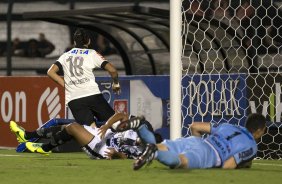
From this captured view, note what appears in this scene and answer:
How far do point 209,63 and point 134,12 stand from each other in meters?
1.12

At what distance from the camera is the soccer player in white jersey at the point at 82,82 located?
12297 millimetres

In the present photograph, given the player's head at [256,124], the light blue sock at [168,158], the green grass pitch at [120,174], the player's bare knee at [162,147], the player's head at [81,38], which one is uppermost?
the player's head at [81,38]

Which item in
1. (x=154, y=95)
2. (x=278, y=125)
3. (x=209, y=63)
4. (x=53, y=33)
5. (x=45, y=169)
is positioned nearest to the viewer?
(x=45, y=169)

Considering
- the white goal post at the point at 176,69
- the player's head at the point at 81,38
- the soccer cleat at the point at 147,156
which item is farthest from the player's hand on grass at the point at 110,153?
the soccer cleat at the point at 147,156

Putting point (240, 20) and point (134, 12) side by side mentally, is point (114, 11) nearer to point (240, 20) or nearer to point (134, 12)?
point (134, 12)

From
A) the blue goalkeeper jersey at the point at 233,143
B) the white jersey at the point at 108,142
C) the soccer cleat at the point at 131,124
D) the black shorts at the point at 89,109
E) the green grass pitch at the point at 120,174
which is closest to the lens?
the green grass pitch at the point at 120,174

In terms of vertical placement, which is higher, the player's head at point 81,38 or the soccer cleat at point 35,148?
the player's head at point 81,38

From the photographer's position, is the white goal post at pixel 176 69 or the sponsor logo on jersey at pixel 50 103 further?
the sponsor logo on jersey at pixel 50 103

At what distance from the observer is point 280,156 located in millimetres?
12219

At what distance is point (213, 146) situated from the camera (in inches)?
352

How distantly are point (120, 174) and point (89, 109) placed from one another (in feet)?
12.1

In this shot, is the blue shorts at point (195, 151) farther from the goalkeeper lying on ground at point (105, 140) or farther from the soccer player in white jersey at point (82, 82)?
the soccer player in white jersey at point (82, 82)

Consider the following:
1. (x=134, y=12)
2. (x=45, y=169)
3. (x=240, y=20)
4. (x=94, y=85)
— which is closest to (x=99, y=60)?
(x=94, y=85)

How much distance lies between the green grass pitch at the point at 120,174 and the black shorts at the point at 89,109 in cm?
199
